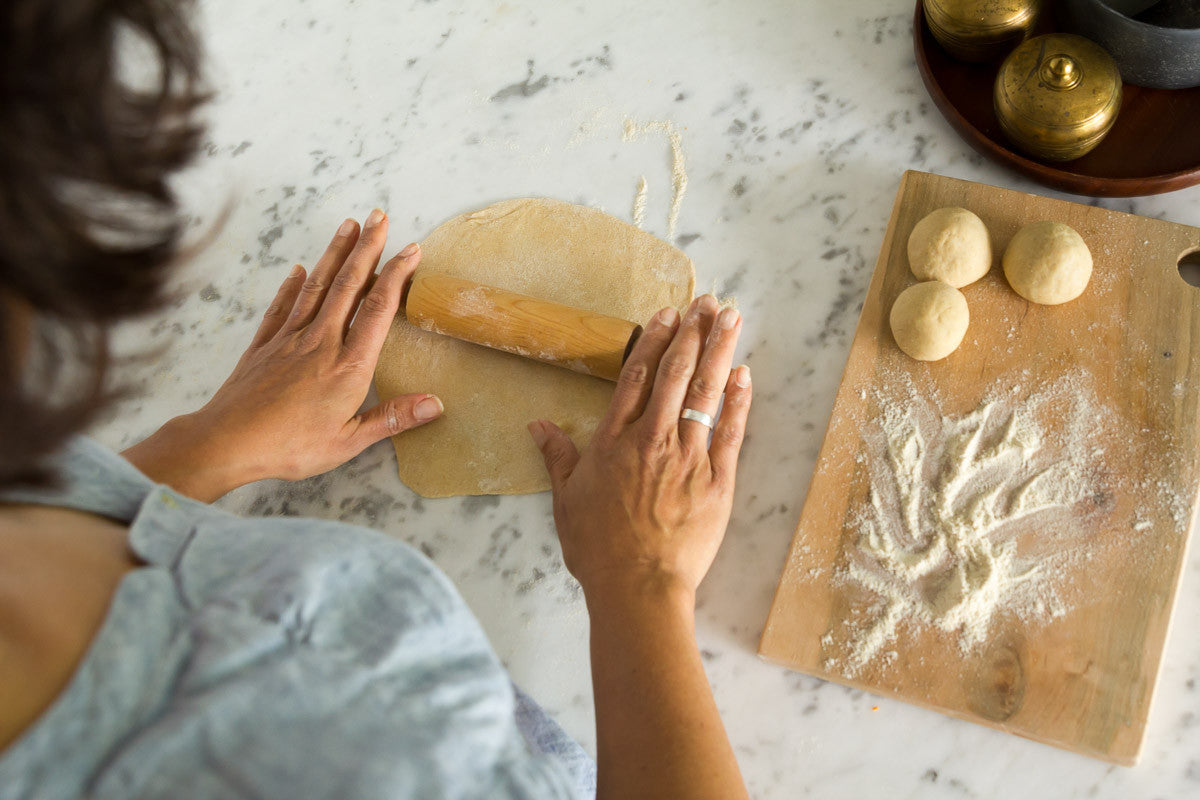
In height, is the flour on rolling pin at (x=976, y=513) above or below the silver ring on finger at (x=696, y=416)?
below

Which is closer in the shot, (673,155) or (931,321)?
(931,321)

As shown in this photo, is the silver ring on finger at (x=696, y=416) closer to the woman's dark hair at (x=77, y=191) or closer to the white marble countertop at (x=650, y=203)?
the white marble countertop at (x=650, y=203)

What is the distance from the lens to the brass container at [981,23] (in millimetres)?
990

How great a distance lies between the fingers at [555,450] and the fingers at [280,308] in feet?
1.29

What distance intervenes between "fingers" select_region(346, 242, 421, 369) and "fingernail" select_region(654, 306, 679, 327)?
0.34 m

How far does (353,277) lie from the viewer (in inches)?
42.6

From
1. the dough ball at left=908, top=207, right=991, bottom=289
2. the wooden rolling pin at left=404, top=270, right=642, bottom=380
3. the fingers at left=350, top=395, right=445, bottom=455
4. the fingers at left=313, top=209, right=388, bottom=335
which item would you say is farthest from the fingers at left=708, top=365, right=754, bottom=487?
the fingers at left=313, top=209, right=388, bottom=335

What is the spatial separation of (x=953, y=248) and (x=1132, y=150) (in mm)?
283

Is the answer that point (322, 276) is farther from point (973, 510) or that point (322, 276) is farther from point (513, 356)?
point (973, 510)

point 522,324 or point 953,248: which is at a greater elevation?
point 522,324

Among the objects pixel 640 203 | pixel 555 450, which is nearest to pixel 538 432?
pixel 555 450

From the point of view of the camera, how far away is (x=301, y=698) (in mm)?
530

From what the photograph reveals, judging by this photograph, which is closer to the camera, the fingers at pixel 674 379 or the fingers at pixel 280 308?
the fingers at pixel 674 379

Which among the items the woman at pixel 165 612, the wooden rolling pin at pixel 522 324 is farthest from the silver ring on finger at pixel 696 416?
the woman at pixel 165 612
